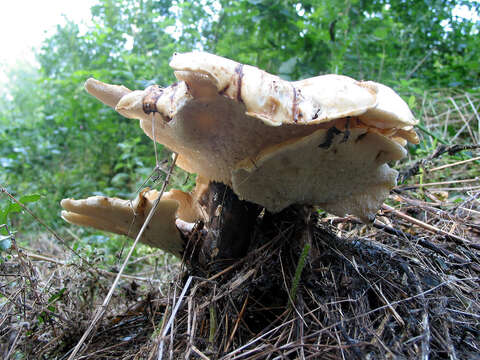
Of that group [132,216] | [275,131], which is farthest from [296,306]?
[132,216]

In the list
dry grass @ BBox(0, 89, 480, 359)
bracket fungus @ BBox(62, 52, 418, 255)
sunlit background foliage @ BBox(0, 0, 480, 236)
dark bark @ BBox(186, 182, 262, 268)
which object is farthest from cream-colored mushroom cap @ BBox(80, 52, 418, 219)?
sunlit background foliage @ BBox(0, 0, 480, 236)

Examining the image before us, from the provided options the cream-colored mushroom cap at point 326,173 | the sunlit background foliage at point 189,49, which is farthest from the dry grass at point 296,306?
the sunlit background foliage at point 189,49

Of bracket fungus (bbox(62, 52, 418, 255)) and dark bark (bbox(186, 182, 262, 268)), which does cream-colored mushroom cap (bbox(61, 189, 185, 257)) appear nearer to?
bracket fungus (bbox(62, 52, 418, 255))

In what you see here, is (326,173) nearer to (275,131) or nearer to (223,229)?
(275,131)

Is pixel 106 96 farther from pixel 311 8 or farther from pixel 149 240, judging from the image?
pixel 311 8

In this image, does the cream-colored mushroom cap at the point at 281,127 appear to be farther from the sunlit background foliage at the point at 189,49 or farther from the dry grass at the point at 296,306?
the sunlit background foliage at the point at 189,49

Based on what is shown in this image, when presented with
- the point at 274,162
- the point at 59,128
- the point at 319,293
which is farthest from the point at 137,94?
the point at 59,128
